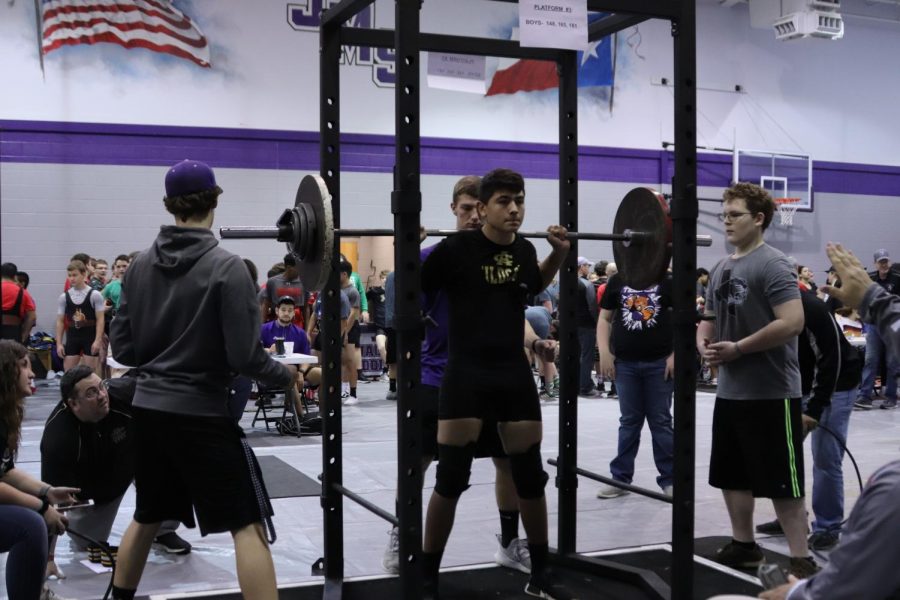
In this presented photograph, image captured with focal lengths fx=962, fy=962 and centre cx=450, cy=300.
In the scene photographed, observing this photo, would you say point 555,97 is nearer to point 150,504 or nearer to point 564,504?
point 564,504

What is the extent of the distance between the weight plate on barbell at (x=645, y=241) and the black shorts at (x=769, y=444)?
634mm

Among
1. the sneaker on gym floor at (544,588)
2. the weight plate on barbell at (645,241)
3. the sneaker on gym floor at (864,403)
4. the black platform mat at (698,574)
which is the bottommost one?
the sneaker on gym floor at (864,403)

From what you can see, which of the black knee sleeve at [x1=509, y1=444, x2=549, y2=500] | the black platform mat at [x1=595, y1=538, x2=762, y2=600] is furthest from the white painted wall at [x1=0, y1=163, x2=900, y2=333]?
the black knee sleeve at [x1=509, y1=444, x2=549, y2=500]

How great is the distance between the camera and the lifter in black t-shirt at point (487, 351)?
10.9 ft

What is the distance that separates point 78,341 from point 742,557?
6955mm

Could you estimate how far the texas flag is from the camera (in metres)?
13.8

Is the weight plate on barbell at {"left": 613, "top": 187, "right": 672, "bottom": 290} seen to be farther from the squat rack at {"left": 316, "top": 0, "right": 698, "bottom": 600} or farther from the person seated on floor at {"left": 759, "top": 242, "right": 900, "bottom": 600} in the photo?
the person seated on floor at {"left": 759, "top": 242, "right": 900, "bottom": 600}

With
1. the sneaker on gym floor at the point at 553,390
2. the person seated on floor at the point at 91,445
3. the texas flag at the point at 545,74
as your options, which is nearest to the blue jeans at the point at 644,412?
the person seated on floor at the point at 91,445

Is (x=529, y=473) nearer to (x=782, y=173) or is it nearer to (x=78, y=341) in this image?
(x=78, y=341)

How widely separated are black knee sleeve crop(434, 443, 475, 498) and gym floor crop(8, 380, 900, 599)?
830 millimetres

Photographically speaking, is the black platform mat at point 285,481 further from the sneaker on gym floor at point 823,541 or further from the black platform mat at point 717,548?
the sneaker on gym floor at point 823,541

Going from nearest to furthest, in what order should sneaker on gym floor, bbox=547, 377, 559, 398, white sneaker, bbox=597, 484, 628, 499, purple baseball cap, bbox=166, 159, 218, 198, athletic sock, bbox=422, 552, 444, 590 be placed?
purple baseball cap, bbox=166, 159, 218, 198 < athletic sock, bbox=422, 552, 444, 590 < white sneaker, bbox=597, 484, 628, 499 < sneaker on gym floor, bbox=547, 377, 559, 398

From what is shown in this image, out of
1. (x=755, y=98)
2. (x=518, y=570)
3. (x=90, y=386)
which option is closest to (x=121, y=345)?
(x=90, y=386)

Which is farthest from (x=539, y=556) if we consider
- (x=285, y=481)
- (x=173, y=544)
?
(x=285, y=481)
